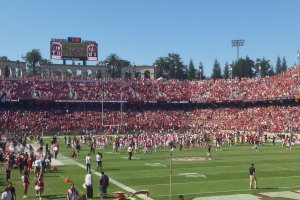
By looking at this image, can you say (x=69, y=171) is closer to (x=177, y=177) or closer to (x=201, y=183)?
(x=177, y=177)

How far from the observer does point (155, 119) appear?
253ft

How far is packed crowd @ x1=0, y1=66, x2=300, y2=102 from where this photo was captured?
249 feet

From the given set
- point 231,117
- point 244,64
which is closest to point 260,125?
point 231,117

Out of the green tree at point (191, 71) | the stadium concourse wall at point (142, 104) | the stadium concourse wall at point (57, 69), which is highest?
the green tree at point (191, 71)

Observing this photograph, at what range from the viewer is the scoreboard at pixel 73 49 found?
88.4 m

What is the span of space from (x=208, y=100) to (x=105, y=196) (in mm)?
62919

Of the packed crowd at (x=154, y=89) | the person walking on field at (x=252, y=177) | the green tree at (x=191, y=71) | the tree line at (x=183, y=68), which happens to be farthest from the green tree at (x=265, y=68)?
the person walking on field at (x=252, y=177)

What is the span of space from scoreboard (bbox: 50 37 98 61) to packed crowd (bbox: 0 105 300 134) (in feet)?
50.3

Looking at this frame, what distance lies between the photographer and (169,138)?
4812cm

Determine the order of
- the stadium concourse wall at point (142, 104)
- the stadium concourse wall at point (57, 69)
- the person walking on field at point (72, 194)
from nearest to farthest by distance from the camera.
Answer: the person walking on field at point (72, 194)
the stadium concourse wall at point (142, 104)
the stadium concourse wall at point (57, 69)

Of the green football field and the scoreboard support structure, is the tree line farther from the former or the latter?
the green football field

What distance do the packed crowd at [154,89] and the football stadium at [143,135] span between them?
0.19m

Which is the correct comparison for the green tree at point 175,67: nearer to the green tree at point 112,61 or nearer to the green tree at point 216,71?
the green tree at point 216,71

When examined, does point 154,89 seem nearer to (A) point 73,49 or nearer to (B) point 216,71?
(A) point 73,49
